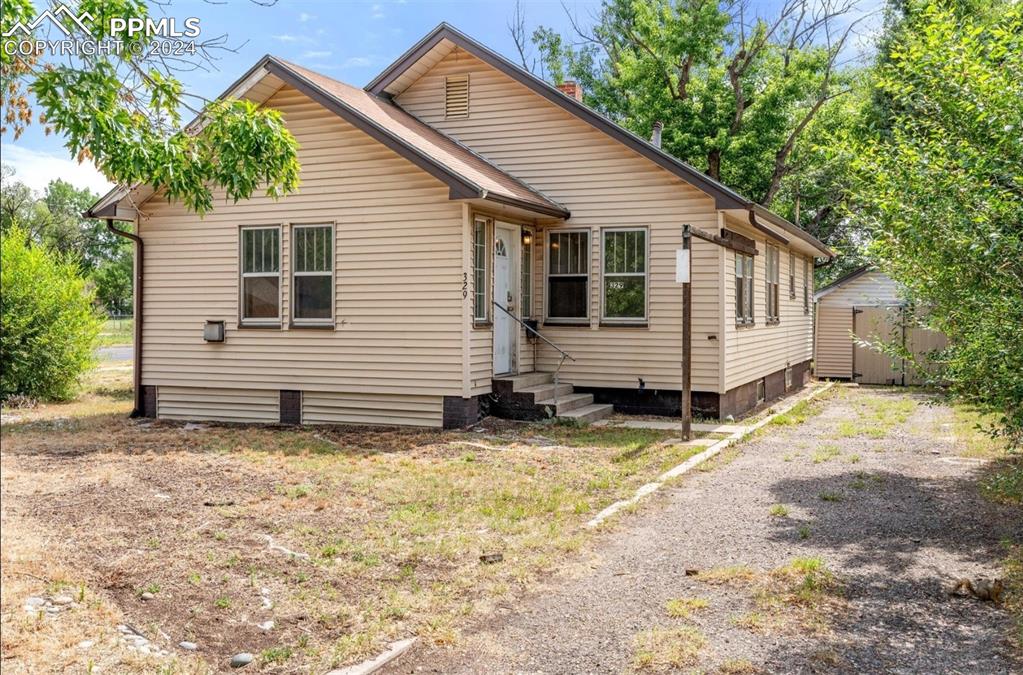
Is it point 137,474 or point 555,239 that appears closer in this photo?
point 137,474

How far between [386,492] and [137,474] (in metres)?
2.31

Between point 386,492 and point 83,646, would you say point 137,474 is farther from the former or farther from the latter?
point 83,646

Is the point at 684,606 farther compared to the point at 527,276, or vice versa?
the point at 527,276

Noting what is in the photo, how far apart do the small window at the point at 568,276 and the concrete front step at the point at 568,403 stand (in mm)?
1330

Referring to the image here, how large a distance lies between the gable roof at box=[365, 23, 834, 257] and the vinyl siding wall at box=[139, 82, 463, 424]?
2.91 m

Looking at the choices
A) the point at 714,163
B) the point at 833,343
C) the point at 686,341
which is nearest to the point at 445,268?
the point at 686,341

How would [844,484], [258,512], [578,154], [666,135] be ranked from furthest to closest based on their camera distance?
1. [666,135]
2. [578,154]
3. [844,484]
4. [258,512]

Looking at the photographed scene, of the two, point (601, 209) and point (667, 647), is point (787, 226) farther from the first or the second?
point (667, 647)

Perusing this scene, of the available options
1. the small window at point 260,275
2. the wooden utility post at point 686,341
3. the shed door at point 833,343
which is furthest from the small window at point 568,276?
the shed door at point 833,343

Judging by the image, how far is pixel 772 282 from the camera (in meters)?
17.6

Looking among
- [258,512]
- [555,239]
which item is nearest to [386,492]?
[258,512]

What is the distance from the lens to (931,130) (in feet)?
23.0

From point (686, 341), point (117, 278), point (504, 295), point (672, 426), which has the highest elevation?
point (117, 278)

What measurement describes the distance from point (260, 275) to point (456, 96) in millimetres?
4854
